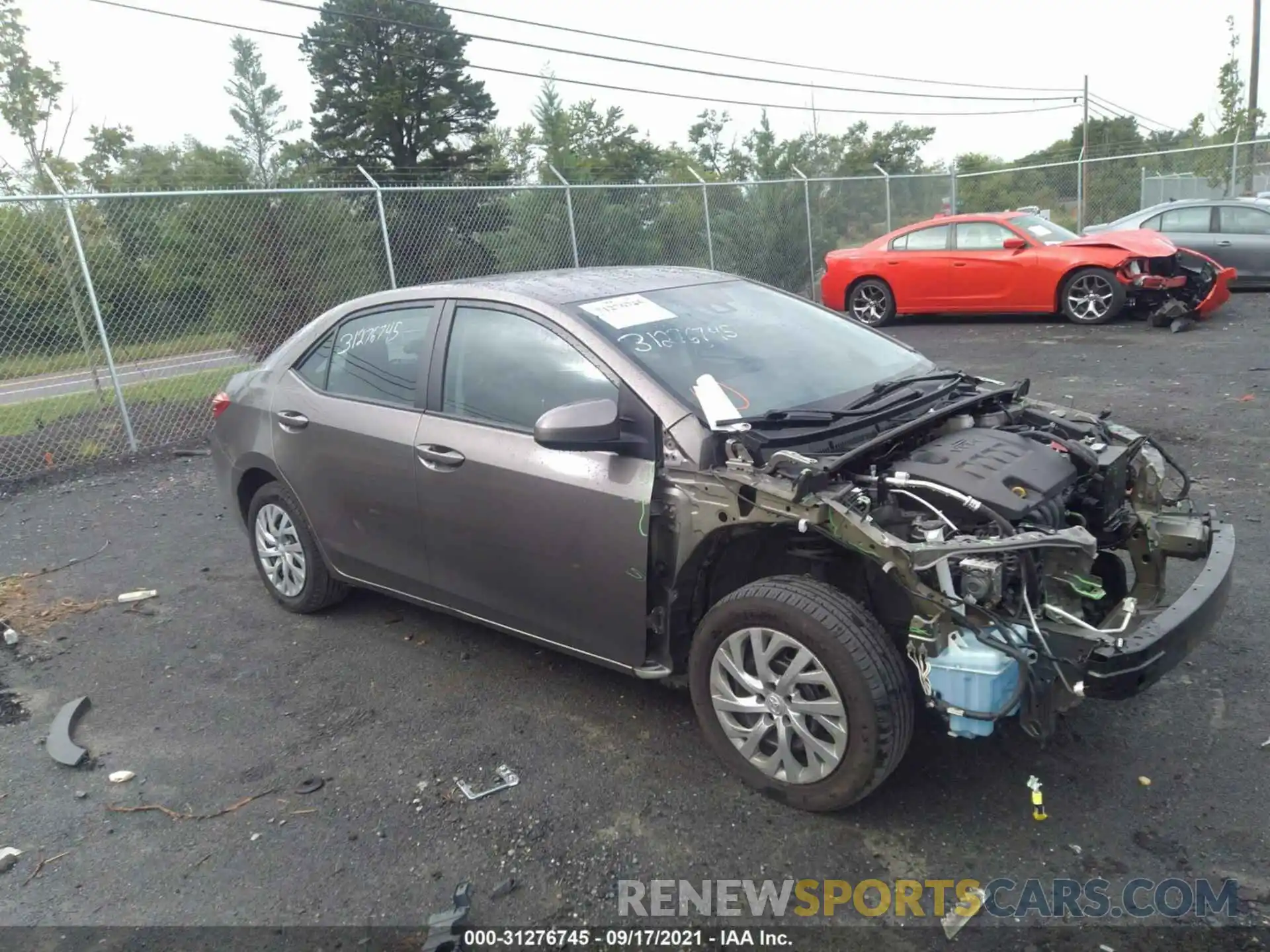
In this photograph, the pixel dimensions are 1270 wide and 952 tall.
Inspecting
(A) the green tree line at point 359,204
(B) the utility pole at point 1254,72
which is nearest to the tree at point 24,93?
(A) the green tree line at point 359,204

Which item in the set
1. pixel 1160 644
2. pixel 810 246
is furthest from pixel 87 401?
pixel 810 246

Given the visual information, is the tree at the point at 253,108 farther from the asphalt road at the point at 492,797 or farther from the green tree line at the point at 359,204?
the asphalt road at the point at 492,797

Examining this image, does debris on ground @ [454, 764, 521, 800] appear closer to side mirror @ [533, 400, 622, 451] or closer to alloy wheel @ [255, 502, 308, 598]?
Result: side mirror @ [533, 400, 622, 451]

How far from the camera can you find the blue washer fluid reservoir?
265 cm

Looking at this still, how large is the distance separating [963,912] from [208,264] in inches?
352

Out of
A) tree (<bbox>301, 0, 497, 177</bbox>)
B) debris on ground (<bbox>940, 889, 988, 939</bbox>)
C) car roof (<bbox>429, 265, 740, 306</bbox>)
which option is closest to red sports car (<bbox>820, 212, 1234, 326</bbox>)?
car roof (<bbox>429, 265, 740, 306</bbox>)

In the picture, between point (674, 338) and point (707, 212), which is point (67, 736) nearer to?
point (674, 338)

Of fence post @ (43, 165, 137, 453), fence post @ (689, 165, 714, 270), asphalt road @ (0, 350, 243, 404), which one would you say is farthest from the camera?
fence post @ (689, 165, 714, 270)

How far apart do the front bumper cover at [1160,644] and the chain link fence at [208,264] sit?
812 centimetres

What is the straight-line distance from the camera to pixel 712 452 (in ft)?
10.2

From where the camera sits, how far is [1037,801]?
283 cm

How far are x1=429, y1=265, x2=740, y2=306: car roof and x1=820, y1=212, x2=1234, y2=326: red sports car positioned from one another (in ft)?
28.7

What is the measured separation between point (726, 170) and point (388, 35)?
11.9 meters

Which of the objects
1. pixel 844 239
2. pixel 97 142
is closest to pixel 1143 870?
pixel 844 239
